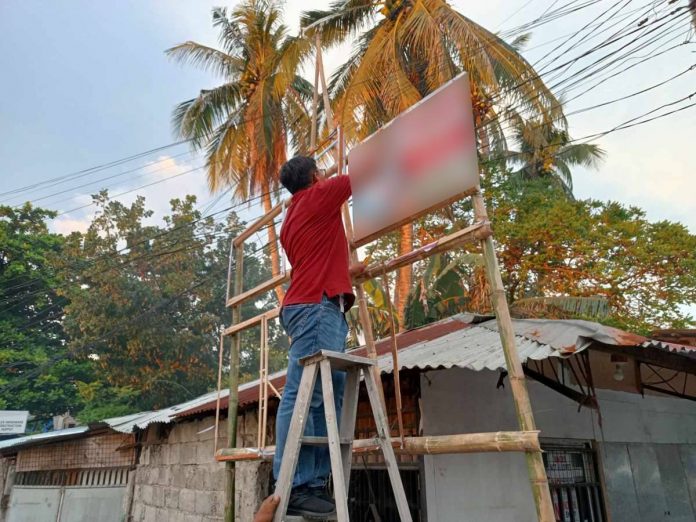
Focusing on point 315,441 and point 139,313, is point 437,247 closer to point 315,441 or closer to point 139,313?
point 315,441

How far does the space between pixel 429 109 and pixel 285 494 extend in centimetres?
208

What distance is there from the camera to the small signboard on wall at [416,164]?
2.72 m

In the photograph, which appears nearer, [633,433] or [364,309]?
[364,309]

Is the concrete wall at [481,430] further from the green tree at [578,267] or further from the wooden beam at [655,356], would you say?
the green tree at [578,267]

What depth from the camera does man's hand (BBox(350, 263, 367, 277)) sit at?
3062 mm

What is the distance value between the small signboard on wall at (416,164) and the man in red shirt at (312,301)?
355 millimetres

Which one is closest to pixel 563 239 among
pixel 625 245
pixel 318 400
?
pixel 625 245

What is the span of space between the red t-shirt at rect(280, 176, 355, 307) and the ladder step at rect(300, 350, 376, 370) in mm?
339

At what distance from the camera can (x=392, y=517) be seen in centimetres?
471

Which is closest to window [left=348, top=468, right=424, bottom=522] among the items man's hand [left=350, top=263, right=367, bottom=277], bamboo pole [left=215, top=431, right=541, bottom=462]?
bamboo pole [left=215, top=431, right=541, bottom=462]

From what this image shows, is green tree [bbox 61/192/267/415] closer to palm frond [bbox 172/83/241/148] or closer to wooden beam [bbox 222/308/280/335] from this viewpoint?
palm frond [bbox 172/83/241/148]

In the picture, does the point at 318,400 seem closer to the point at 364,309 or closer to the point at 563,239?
the point at 364,309

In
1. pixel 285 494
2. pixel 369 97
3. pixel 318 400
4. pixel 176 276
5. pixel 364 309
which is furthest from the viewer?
pixel 176 276

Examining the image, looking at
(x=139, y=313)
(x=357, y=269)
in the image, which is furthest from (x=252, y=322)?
(x=139, y=313)
